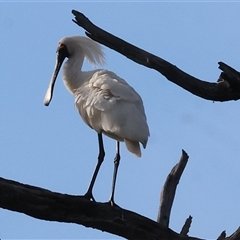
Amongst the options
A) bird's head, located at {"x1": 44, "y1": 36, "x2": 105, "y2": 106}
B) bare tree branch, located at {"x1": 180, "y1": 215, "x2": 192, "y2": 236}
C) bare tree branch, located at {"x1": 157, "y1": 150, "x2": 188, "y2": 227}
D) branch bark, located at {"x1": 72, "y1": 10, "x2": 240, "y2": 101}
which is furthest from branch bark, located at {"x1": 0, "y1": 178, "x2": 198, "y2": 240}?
bird's head, located at {"x1": 44, "y1": 36, "x2": 105, "y2": 106}

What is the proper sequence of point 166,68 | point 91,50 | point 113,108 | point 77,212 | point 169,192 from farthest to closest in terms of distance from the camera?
point 91,50 → point 113,108 → point 169,192 → point 77,212 → point 166,68

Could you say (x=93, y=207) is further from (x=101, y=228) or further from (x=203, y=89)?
(x=203, y=89)

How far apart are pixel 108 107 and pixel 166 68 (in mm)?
2526

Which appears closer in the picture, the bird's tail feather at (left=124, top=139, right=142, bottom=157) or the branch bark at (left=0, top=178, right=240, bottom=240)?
the branch bark at (left=0, top=178, right=240, bottom=240)

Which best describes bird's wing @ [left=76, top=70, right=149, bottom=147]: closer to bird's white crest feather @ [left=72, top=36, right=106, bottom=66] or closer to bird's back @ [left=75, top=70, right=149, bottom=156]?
bird's back @ [left=75, top=70, right=149, bottom=156]

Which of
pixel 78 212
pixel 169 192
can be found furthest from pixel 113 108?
pixel 78 212

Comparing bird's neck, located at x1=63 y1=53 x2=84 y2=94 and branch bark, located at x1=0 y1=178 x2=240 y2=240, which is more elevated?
bird's neck, located at x1=63 y1=53 x2=84 y2=94

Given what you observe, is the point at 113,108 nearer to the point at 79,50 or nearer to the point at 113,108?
the point at 113,108

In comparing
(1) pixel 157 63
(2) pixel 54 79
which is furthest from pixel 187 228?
(2) pixel 54 79

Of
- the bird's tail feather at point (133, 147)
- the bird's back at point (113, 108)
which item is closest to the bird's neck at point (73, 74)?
the bird's back at point (113, 108)

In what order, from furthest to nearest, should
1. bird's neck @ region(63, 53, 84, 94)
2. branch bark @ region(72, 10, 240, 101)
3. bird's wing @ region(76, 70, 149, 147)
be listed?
bird's neck @ region(63, 53, 84, 94), bird's wing @ region(76, 70, 149, 147), branch bark @ region(72, 10, 240, 101)

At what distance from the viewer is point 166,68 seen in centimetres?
628

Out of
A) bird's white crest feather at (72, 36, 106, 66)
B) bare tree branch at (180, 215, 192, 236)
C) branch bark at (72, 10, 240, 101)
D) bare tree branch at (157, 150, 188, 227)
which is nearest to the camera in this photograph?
branch bark at (72, 10, 240, 101)

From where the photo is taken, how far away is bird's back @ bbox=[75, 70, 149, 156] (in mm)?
8516
